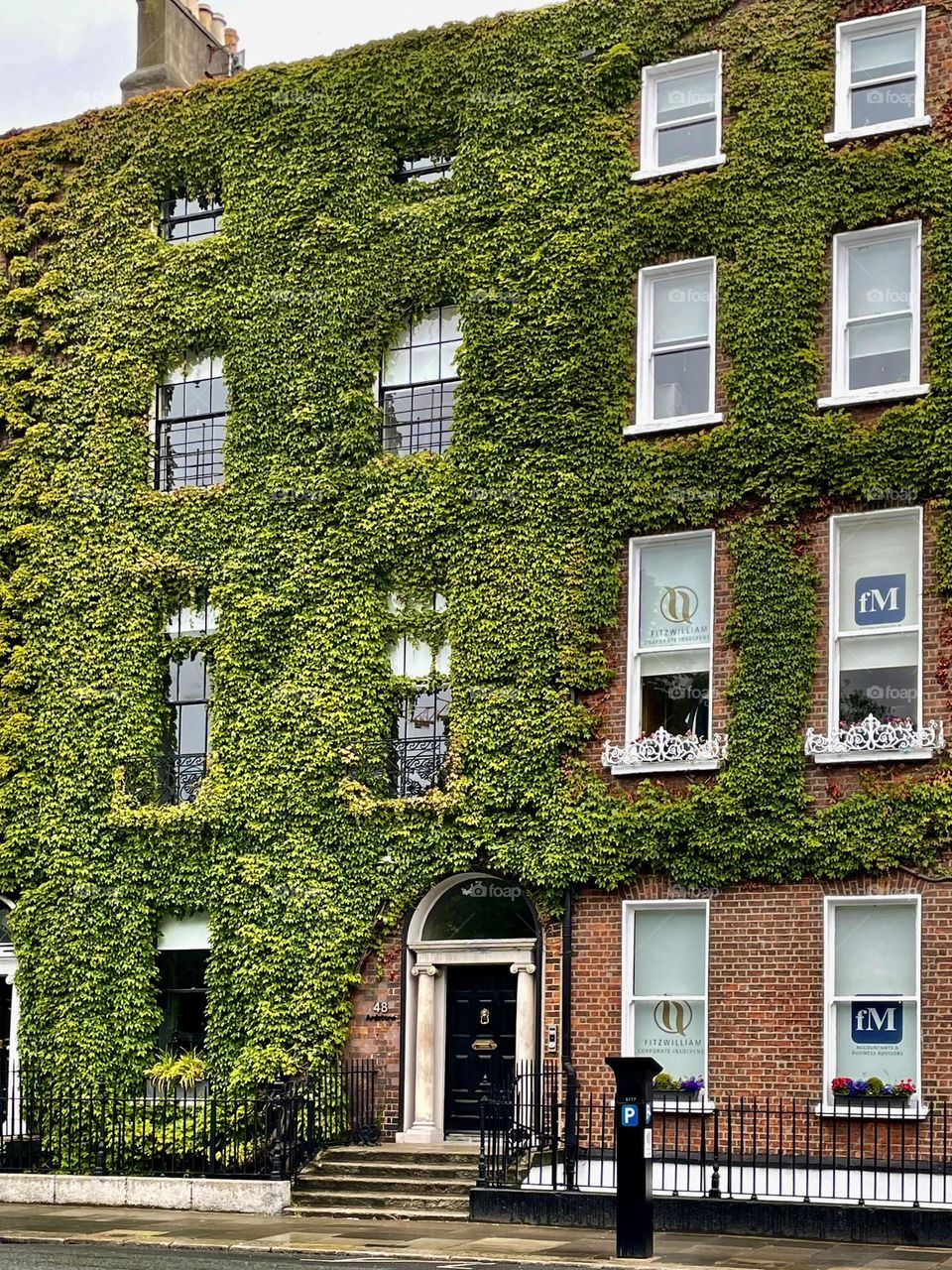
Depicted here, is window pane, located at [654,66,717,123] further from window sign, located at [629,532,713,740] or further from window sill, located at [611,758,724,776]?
window sill, located at [611,758,724,776]

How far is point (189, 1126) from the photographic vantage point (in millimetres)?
24188

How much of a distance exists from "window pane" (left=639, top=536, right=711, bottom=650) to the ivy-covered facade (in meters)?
0.07

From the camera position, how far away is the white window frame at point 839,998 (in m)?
20.8

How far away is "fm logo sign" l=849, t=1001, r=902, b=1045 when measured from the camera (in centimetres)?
2105

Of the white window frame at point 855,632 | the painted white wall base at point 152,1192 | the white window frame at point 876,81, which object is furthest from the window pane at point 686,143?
the painted white wall base at point 152,1192

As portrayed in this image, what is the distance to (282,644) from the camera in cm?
2553

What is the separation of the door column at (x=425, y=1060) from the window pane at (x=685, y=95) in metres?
11.4

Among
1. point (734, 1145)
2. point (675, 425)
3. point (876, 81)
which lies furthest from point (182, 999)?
point (876, 81)

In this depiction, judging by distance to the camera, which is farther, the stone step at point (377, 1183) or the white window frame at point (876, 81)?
the white window frame at point (876, 81)

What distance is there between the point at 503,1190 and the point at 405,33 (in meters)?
15.7

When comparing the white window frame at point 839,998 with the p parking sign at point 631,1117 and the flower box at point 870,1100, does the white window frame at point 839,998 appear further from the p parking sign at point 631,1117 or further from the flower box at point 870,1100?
the p parking sign at point 631,1117

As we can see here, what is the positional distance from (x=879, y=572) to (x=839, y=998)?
4.92 metres

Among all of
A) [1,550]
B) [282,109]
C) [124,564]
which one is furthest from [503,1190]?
[282,109]

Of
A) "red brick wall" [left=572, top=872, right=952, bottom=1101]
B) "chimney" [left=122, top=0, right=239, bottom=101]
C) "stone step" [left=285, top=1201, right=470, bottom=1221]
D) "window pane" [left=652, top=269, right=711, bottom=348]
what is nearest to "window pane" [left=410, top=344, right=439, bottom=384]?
"window pane" [left=652, top=269, right=711, bottom=348]
